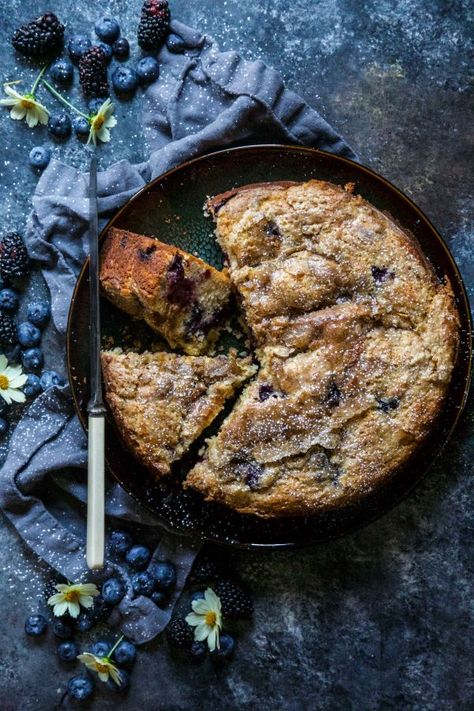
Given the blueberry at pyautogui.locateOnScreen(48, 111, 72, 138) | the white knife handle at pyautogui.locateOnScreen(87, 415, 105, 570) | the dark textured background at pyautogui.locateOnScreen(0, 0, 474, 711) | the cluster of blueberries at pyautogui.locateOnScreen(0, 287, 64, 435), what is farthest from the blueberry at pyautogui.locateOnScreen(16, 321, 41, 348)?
the blueberry at pyautogui.locateOnScreen(48, 111, 72, 138)

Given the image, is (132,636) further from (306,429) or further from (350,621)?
(306,429)

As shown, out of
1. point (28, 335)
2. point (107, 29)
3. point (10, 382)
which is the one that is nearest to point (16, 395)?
point (10, 382)

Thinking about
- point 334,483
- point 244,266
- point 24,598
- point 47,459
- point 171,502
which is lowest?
point 24,598

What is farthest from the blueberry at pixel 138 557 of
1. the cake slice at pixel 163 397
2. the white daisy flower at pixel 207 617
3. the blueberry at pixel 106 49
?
the blueberry at pixel 106 49

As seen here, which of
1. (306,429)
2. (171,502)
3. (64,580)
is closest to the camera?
(306,429)

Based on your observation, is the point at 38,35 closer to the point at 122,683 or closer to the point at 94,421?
the point at 94,421

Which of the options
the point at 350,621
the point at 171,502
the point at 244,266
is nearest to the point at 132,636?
the point at 171,502

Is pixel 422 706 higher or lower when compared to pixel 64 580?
higher
